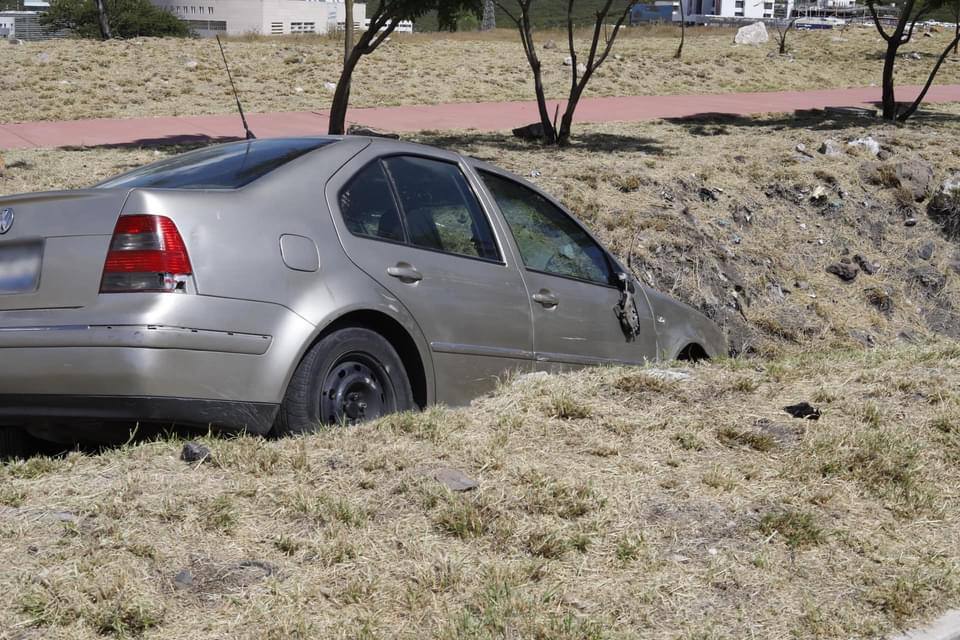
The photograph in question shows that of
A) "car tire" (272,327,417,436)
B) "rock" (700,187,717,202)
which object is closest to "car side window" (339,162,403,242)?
"car tire" (272,327,417,436)

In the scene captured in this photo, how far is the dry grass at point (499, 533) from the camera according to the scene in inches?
132

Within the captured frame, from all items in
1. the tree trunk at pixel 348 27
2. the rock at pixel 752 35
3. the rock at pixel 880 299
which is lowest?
the rock at pixel 880 299

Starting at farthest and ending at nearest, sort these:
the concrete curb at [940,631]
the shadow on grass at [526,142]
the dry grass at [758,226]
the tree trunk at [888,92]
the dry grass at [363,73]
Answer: the dry grass at [363,73]
the tree trunk at [888,92]
the shadow on grass at [526,142]
the dry grass at [758,226]
the concrete curb at [940,631]

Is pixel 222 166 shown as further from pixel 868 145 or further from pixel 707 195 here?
pixel 868 145

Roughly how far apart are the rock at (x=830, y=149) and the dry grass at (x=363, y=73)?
10613 millimetres

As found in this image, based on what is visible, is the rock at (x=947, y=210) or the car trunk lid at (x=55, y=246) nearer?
the car trunk lid at (x=55, y=246)

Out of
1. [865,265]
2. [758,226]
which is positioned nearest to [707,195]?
[758,226]

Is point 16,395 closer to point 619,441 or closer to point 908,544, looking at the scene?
point 619,441

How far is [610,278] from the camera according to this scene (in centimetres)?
668

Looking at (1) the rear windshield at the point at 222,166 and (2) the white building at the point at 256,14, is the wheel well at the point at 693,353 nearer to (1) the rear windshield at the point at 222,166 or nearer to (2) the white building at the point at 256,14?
(1) the rear windshield at the point at 222,166

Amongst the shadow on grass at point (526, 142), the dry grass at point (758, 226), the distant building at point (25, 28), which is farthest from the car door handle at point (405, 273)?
the distant building at point (25, 28)

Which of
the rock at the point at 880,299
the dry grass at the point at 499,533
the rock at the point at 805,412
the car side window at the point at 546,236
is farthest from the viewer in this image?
the rock at the point at 880,299

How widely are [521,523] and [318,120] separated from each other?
17.8m

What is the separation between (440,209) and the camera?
18.6 ft
